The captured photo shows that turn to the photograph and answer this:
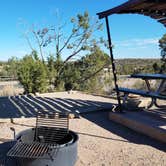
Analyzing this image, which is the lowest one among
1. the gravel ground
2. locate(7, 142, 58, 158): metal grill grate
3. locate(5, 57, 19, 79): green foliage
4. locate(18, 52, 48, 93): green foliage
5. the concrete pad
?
the gravel ground

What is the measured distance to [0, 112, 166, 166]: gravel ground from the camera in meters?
3.80

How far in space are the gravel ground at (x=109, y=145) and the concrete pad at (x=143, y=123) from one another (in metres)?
0.12

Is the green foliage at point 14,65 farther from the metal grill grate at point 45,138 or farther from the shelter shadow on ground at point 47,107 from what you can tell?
the metal grill grate at point 45,138

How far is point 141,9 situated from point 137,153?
11.3ft

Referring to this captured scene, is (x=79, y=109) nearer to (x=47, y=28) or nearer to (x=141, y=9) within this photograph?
(x=141, y=9)

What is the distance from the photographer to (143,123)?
518 centimetres

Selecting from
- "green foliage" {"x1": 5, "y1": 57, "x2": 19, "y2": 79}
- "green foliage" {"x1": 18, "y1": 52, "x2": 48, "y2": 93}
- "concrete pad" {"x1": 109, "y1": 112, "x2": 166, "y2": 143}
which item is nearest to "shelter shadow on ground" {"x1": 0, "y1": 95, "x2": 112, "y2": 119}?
"concrete pad" {"x1": 109, "y1": 112, "x2": 166, "y2": 143}

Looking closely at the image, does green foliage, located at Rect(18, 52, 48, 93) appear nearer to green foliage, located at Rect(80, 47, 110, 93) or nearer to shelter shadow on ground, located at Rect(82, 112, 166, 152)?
green foliage, located at Rect(80, 47, 110, 93)

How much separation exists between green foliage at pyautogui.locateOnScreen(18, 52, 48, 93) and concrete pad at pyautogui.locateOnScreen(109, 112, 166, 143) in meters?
5.56

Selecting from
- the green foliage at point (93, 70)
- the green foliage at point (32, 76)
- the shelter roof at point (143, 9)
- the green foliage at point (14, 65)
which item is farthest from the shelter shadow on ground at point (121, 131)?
the green foliage at point (93, 70)

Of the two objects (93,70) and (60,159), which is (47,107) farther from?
(93,70)

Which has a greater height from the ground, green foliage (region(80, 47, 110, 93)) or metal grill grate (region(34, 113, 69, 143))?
green foliage (region(80, 47, 110, 93))

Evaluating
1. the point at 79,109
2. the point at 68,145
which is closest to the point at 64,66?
the point at 79,109

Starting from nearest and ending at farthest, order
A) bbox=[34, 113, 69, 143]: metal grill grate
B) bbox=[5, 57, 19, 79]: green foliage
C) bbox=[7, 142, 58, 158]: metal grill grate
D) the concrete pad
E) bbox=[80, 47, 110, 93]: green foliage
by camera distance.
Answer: bbox=[7, 142, 58, 158]: metal grill grate → bbox=[34, 113, 69, 143]: metal grill grate → the concrete pad → bbox=[5, 57, 19, 79]: green foliage → bbox=[80, 47, 110, 93]: green foliage
